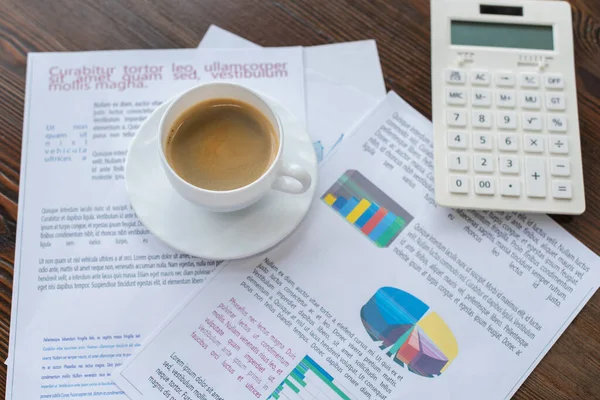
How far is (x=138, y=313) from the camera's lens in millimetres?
555

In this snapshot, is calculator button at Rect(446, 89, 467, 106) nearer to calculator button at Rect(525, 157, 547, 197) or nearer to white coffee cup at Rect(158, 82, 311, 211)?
calculator button at Rect(525, 157, 547, 197)

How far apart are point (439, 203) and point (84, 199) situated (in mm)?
370

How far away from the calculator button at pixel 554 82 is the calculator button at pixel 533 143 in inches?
2.4

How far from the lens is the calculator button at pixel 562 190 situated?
57 centimetres

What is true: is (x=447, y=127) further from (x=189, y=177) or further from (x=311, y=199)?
(x=189, y=177)

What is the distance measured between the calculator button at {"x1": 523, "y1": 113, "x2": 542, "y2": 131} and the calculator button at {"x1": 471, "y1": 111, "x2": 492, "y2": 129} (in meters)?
0.04

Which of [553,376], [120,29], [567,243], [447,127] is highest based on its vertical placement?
[120,29]

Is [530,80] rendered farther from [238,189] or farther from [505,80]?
[238,189]

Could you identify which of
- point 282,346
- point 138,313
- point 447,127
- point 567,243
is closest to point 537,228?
point 567,243

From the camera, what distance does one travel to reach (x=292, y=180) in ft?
1.77

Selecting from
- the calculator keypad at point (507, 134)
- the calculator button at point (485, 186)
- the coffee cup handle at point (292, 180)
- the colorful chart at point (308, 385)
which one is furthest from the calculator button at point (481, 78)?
the colorful chart at point (308, 385)

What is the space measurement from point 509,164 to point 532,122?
54 mm

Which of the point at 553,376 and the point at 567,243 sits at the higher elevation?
the point at 567,243

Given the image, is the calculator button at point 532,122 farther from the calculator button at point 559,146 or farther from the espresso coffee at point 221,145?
the espresso coffee at point 221,145
